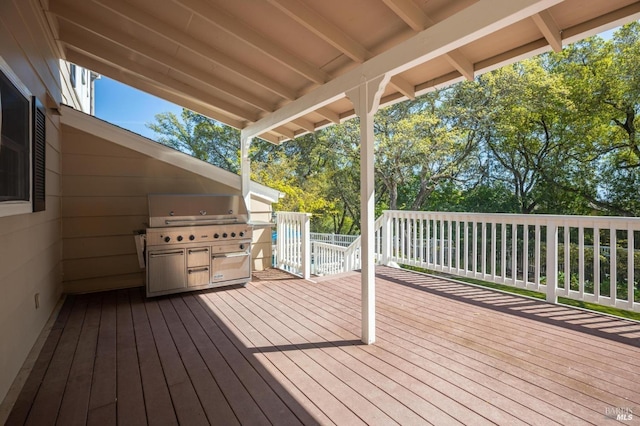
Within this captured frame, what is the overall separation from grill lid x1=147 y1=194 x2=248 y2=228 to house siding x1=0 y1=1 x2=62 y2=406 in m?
1.05

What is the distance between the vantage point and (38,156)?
106 inches

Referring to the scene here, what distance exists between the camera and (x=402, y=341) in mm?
2816

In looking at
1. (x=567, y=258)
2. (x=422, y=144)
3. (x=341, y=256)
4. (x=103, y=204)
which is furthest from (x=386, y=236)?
(x=422, y=144)

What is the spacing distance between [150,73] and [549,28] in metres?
4.10

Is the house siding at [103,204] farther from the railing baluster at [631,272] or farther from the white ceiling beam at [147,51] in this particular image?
the railing baluster at [631,272]

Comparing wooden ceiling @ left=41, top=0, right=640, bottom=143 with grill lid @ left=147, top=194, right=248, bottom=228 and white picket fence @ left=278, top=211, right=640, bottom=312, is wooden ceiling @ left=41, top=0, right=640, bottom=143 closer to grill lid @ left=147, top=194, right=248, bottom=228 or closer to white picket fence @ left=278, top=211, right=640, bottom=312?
grill lid @ left=147, top=194, right=248, bottom=228

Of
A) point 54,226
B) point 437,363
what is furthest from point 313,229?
point 437,363

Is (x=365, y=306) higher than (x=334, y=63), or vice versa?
(x=334, y=63)

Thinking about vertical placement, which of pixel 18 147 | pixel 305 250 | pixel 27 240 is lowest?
pixel 305 250

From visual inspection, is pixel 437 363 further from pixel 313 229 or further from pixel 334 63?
pixel 313 229

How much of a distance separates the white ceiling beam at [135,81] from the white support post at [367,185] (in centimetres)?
283

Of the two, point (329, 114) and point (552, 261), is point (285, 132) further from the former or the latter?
point (552, 261)

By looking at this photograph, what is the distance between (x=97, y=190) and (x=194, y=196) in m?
1.31

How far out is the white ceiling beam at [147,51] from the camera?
10.3 feet
